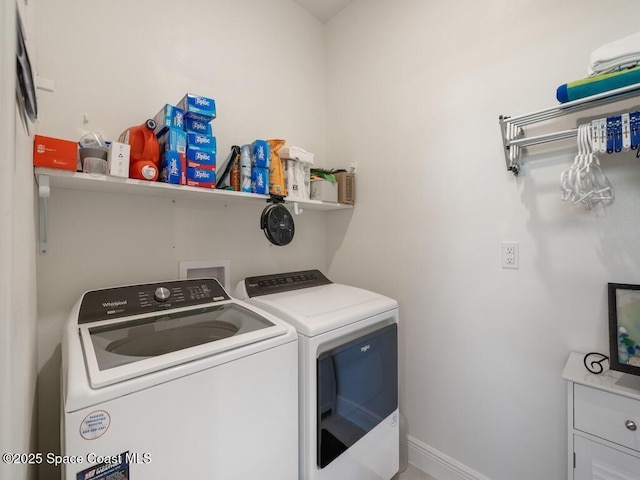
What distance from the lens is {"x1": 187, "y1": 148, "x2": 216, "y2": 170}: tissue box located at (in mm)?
1307

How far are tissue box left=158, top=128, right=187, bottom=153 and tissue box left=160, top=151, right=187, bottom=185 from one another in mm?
28

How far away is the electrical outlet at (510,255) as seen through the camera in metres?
1.39

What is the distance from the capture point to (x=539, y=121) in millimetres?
1272

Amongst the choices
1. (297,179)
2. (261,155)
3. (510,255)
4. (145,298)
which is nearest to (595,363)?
(510,255)

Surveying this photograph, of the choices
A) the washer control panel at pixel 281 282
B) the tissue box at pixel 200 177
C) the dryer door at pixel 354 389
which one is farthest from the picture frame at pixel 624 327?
the tissue box at pixel 200 177

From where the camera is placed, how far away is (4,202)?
0.45m

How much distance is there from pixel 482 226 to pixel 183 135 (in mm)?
1569

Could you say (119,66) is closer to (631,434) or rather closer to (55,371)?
(55,371)

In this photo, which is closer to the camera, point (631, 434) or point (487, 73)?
point (631, 434)

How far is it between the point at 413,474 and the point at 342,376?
1.04m

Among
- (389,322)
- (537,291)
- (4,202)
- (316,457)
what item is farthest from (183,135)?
(537,291)

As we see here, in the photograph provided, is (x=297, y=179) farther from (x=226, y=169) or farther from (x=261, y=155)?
(x=226, y=169)

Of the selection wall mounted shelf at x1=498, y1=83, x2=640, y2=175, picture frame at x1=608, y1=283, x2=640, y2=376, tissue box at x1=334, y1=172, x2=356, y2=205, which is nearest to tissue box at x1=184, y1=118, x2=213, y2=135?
tissue box at x1=334, y1=172, x2=356, y2=205

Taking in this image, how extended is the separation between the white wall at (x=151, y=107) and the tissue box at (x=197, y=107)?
317 millimetres
